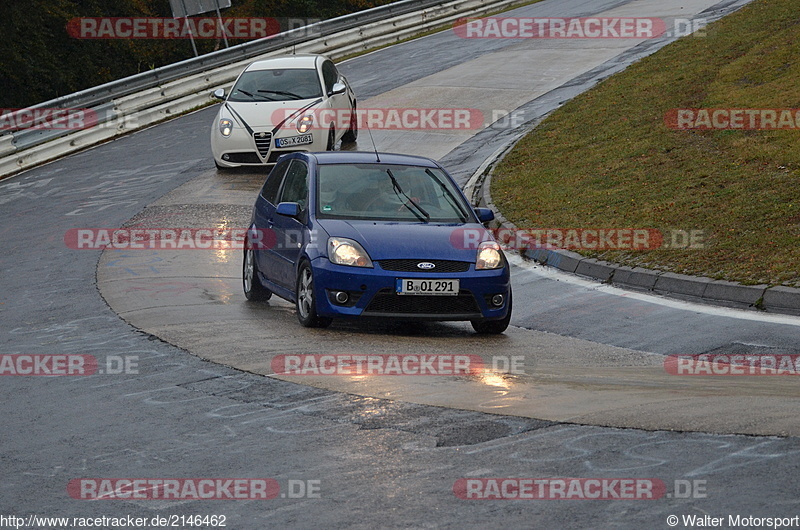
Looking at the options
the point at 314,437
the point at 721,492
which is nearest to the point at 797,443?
the point at 721,492

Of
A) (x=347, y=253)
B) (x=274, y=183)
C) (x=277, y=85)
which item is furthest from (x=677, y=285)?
(x=277, y=85)

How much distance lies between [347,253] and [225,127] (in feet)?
32.9

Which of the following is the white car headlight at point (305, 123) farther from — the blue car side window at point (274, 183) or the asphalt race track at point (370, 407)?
the blue car side window at point (274, 183)

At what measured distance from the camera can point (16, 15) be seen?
43.5 meters

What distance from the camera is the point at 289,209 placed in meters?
11.1

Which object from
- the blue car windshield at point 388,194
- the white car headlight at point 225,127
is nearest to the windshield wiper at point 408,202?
the blue car windshield at point 388,194

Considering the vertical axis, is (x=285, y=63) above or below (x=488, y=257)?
above

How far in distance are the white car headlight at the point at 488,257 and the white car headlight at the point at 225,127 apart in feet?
32.5

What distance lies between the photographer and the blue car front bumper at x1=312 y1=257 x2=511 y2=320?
999 cm

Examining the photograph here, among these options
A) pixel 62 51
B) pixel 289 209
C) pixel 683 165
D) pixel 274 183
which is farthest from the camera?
pixel 62 51

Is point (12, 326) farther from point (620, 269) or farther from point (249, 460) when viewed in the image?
point (620, 269)

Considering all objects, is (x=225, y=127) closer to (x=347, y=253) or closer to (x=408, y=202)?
(x=408, y=202)

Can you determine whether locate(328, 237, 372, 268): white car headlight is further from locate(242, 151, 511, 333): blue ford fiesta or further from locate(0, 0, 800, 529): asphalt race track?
locate(0, 0, 800, 529): asphalt race track

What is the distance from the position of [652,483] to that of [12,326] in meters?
7.42
